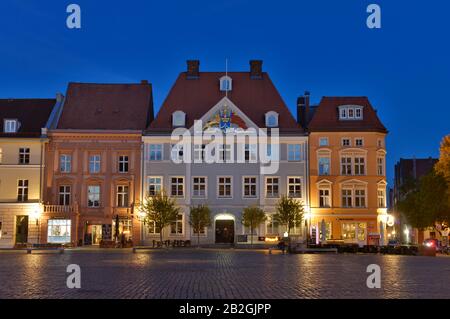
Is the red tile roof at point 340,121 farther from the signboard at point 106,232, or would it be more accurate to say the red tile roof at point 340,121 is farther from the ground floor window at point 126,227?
the signboard at point 106,232

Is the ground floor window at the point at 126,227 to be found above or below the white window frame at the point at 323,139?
below

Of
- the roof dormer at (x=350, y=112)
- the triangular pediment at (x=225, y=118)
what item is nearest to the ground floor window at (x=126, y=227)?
the triangular pediment at (x=225, y=118)

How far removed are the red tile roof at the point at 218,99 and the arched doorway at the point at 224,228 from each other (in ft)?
28.4

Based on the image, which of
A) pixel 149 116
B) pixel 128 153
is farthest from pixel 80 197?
pixel 149 116

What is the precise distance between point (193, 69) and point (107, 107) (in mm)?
9192

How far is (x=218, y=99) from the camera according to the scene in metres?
65.2

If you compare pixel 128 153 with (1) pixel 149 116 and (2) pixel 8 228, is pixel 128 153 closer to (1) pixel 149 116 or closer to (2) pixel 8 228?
(1) pixel 149 116

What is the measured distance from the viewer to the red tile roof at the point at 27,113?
2422 inches

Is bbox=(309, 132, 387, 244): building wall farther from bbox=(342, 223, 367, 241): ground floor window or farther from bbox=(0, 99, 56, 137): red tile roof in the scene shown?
bbox=(0, 99, 56, 137): red tile roof

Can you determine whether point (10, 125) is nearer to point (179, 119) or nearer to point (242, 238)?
point (179, 119)

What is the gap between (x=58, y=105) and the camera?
211 ft

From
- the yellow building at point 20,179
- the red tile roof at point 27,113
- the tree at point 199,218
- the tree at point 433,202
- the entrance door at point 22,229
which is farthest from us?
the red tile roof at point 27,113
